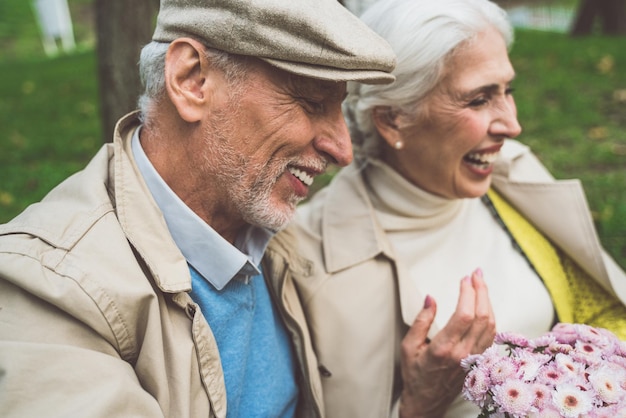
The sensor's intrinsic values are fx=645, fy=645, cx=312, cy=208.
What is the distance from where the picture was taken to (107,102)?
4.58 m

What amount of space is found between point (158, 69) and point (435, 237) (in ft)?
4.87

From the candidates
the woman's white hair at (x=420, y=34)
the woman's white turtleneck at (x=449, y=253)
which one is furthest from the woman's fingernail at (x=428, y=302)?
the woman's white hair at (x=420, y=34)

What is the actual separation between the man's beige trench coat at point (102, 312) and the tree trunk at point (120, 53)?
2430 mm

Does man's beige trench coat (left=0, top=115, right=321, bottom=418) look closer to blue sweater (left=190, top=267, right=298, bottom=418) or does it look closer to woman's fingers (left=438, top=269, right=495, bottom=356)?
blue sweater (left=190, top=267, right=298, bottom=418)

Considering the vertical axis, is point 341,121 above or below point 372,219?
above

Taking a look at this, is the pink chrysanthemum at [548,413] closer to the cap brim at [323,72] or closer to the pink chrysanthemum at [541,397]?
the pink chrysanthemum at [541,397]

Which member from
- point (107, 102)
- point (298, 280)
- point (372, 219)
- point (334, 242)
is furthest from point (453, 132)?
point (107, 102)

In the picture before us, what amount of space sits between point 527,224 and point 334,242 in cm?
100

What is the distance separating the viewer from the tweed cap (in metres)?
1.99

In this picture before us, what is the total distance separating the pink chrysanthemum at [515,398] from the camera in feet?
5.61

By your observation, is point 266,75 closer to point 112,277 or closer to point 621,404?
point 112,277

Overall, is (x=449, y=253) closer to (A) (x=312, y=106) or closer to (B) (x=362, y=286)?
(B) (x=362, y=286)

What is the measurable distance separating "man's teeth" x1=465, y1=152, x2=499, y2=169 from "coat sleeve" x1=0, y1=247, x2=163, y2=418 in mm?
1698

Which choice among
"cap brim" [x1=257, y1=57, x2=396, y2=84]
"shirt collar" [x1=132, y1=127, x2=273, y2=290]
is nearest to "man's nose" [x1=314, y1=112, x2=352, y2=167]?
"cap brim" [x1=257, y1=57, x2=396, y2=84]
